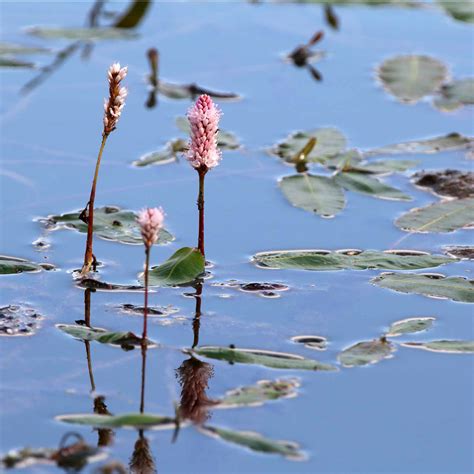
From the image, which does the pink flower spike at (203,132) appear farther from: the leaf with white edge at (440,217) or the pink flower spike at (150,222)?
the leaf with white edge at (440,217)

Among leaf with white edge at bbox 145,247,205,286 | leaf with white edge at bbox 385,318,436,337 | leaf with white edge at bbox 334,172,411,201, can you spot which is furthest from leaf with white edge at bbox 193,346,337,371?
leaf with white edge at bbox 334,172,411,201

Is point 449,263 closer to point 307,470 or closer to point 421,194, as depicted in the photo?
point 421,194

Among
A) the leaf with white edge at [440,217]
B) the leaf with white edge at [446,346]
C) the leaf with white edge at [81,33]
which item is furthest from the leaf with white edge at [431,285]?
the leaf with white edge at [81,33]

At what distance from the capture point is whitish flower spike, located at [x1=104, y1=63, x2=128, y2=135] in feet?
8.75

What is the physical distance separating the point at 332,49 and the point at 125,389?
119 inches

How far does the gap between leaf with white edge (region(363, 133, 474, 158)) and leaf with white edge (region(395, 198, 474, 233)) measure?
18.6 inches

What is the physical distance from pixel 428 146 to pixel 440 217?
0.65 m

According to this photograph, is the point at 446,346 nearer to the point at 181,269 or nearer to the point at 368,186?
the point at 181,269

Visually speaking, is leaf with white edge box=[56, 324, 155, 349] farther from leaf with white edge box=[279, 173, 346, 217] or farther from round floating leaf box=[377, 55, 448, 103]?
round floating leaf box=[377, 55, 448, 103]

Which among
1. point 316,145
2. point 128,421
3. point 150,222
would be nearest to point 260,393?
point 128,421

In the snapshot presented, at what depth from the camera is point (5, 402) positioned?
2.25 metres

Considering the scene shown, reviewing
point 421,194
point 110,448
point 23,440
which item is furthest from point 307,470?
point 421,194

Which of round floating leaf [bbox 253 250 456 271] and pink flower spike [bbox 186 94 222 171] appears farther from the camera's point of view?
round floating leaf [bbox 253 250 456 271]

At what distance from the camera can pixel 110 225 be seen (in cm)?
316
